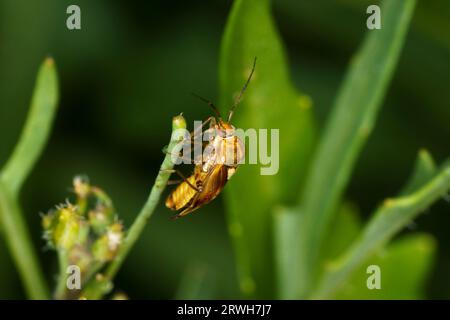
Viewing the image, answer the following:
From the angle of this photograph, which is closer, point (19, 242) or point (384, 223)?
point (384, 223)

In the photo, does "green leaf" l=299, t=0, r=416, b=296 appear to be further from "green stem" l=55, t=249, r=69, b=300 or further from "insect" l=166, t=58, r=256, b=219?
"green stem" l=55, t=249, r=69, b=300

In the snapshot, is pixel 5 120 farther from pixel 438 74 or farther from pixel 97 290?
pixel 438 74

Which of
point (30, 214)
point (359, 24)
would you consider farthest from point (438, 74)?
point (30, 214)

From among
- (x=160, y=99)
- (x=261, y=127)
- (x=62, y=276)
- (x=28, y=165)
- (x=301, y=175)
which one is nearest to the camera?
(x=62, y=276)

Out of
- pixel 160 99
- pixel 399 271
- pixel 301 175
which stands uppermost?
pixel 160 99

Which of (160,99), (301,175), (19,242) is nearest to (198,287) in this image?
(301,175)

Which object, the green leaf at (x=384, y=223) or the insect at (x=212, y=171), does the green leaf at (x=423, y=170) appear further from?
the insect at (x=212, y=171)

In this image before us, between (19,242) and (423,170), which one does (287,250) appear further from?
(19,242)

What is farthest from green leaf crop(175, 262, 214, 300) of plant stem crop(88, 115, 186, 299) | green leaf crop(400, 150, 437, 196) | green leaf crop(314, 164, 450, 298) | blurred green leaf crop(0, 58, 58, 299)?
green leaf crop(400, 150, 437, 196)
